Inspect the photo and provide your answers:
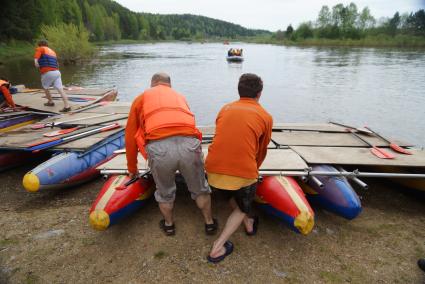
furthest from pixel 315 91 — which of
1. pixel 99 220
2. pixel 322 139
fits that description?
pixel 99 220

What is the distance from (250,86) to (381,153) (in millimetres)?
3363

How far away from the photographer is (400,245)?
3.93 metres

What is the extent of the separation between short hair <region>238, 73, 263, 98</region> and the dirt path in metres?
1.95

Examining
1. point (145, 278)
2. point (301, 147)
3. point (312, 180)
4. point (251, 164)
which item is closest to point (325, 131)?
point (301, 147)

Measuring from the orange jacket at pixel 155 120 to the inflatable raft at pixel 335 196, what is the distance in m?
2.14

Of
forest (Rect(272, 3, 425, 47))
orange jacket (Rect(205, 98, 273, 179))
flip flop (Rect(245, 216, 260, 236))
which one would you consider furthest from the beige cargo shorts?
forest (Rect(272, 3, 425, 47))

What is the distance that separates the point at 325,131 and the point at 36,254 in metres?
6.17

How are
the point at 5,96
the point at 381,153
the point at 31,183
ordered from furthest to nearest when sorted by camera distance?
1. the point at 5,96
2. the point at 381,153
3. the point at 31,183

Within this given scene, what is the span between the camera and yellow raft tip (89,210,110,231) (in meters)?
3.79

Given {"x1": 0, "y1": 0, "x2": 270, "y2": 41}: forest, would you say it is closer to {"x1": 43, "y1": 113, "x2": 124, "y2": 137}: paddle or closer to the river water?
the river water

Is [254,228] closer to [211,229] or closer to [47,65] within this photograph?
[211,229]

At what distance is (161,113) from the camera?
3.46m

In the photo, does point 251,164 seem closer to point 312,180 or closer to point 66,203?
point 312,180

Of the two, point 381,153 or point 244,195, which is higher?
point 244,195
